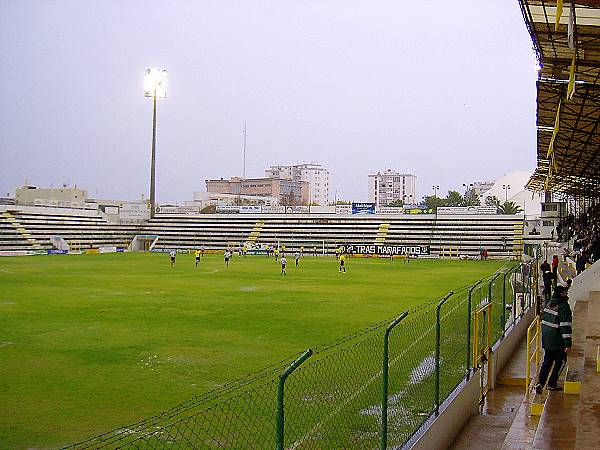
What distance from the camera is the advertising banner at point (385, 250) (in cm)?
6903

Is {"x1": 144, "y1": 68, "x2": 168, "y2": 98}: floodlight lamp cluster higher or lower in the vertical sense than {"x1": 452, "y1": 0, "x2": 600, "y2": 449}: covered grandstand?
higher

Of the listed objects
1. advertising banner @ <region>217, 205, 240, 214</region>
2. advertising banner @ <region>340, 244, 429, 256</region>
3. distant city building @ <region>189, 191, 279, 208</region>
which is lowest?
advertising banner @ <region>340, 244, 429, 256</region>

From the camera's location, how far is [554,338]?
30.5 ft

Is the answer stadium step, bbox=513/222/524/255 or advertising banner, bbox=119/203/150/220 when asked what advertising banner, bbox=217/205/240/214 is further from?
stadium step, bbox=513/222/524/255

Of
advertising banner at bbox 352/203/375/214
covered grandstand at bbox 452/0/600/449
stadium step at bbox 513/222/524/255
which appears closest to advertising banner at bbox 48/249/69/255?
advertising banner at bbox 352/203/375/214

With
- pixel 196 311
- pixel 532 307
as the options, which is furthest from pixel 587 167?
pixel 196 311

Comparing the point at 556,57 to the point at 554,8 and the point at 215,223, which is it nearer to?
the point at 554,8

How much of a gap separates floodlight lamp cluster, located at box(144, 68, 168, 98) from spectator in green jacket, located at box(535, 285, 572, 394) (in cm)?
6871

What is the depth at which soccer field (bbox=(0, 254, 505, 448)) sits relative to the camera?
9.62 metres

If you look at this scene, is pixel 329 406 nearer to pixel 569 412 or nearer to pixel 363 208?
pixel 569 412

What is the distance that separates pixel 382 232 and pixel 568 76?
5991cm

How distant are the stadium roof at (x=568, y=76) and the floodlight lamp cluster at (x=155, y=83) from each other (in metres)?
49.7

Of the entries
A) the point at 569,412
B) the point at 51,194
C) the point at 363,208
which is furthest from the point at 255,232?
the point at 569,412

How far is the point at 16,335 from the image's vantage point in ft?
52.1
